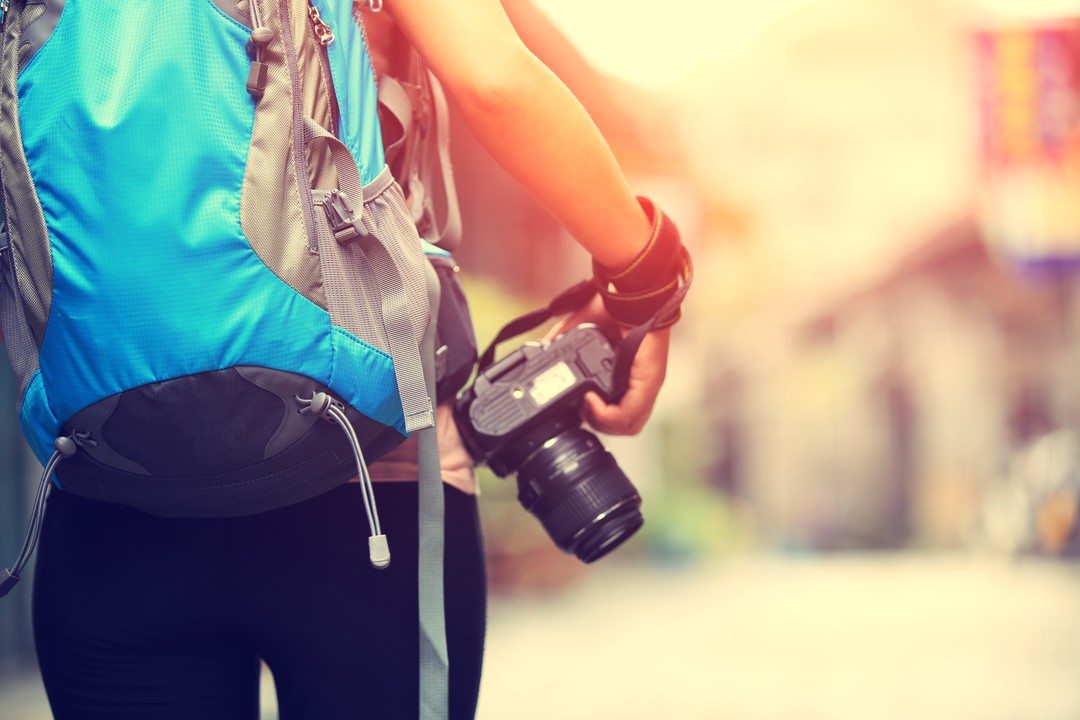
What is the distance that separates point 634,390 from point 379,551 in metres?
0.45

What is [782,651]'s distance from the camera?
23.8 feet

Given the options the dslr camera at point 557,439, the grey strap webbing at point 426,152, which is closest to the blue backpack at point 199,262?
the grey strap webbing at point 426,152

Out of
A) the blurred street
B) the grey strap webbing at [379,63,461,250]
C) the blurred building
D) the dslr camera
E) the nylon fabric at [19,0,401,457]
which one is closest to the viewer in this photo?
the nylon fabric at [19,0,401,457]

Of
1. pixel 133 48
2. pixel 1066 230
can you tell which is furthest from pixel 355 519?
pixel 1066 230

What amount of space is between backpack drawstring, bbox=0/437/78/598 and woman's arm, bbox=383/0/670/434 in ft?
1.64

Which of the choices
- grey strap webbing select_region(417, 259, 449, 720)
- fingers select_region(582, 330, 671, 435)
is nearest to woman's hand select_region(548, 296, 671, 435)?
fingers select_region(582, 330, 671, 435)

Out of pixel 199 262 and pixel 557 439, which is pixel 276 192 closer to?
pixel 199 262

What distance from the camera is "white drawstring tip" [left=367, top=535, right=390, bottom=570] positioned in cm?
113

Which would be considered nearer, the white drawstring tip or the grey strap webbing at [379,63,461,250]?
the white drawstring tip

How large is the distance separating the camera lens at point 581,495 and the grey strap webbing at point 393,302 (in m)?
0.34

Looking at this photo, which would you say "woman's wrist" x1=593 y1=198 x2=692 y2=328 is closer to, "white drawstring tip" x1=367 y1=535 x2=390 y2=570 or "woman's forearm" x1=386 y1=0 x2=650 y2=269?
"woman's forearm" x1=386 y1=0 x2=650 y2=269

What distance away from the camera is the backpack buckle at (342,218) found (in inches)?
45.0

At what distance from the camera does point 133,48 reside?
111 cm

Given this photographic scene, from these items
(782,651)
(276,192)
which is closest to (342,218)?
(276,192)
